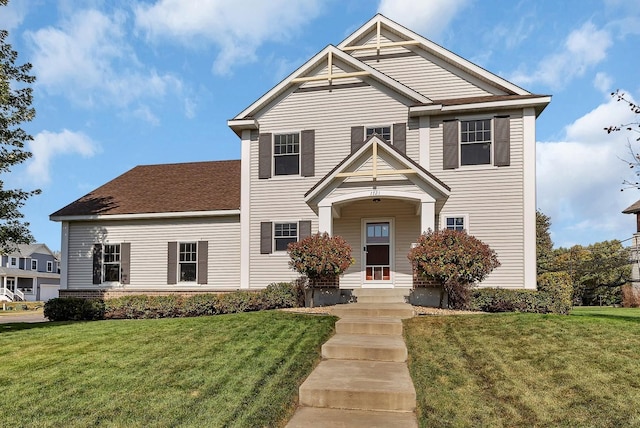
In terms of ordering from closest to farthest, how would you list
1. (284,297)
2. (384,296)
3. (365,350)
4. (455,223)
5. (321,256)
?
(365,350), (321,256), (384,296), (284,297), (455,223)

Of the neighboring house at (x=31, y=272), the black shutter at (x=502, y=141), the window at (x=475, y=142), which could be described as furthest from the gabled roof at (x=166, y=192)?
the neighboring house at (x=31, y=272)

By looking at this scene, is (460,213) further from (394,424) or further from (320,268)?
(394,424)

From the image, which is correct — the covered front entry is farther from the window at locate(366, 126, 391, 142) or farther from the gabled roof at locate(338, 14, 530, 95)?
the gabled roof at locate(338, 14, 530, 95)

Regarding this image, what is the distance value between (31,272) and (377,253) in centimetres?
5027

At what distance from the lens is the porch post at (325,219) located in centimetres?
1277

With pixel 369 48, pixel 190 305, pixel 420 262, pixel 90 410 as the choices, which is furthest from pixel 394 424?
pixel 369 48

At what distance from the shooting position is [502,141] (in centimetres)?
1400

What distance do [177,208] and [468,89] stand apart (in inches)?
447

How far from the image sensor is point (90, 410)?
517cm

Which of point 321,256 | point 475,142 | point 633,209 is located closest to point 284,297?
point 321,256

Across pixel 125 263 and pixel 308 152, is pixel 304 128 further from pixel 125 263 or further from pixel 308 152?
pixel 125 263

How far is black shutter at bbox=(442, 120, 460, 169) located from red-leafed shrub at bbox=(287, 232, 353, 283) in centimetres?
492

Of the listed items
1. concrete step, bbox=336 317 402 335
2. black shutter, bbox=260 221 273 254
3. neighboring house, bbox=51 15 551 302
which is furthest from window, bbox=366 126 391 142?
concrete step, bbox=336 317 402 335

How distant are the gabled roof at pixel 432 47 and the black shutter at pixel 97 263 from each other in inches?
475
